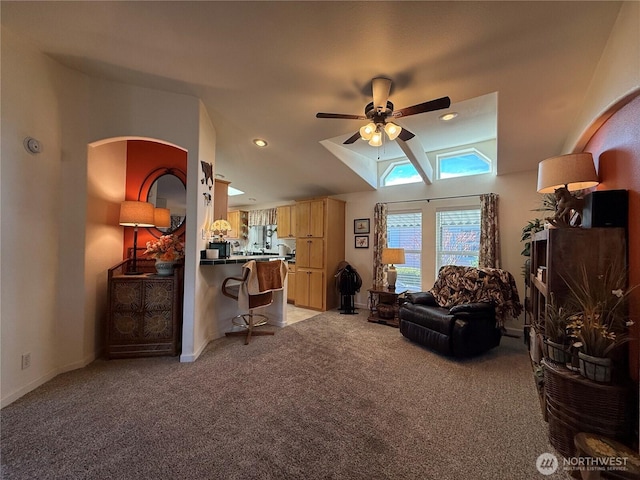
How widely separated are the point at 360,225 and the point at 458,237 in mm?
1832

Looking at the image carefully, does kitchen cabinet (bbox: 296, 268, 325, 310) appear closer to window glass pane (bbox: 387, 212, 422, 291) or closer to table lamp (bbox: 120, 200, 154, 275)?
window glass pane (bbox: 387, 212, 422, 291)

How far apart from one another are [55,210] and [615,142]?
458 cm

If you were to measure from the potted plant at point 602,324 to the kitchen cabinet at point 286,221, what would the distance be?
4.92 meters

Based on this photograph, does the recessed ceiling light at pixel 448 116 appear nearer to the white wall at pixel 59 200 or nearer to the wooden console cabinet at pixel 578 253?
the wooden console cabinet at pixel 578 253

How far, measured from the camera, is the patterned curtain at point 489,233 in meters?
3.87

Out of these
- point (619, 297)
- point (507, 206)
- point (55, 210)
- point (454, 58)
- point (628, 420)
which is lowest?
point (628, 420)

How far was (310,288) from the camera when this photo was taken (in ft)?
17.2

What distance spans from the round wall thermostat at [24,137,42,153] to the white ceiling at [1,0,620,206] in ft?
2.60

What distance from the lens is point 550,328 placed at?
5.77 feet

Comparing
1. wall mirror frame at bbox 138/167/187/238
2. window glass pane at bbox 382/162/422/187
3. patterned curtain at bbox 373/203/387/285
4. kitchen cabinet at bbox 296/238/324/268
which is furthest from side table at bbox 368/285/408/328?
wall mirror frame at bbox 138/167/187/238

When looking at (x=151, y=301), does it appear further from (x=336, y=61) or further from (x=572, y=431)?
(x=572, y=431)

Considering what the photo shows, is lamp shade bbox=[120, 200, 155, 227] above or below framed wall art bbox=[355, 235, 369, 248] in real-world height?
above

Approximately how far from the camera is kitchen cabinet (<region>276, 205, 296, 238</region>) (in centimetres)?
600

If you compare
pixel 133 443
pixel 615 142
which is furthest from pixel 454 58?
pixel 133 443
